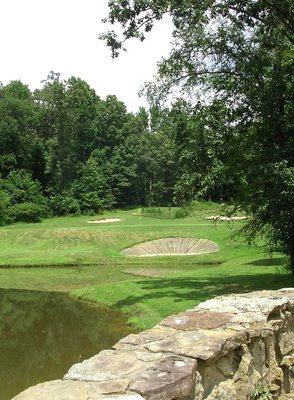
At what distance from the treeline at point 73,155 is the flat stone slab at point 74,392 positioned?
48013mm

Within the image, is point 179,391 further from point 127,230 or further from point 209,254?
point 127,230

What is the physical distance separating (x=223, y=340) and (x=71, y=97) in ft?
233

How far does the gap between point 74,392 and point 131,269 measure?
27.8 metres

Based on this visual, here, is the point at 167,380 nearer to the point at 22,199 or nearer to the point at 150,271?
the point at 150,271

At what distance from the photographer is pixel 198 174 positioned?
65.7ft

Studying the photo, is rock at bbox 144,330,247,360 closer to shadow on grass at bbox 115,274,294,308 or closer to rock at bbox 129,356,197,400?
rock at bbox 129,356,197,400

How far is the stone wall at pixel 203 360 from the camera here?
14.3 feet

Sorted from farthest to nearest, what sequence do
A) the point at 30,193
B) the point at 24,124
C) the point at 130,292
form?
1. the point at 24,124
2. the point at 30,193
3. the point at 130,292

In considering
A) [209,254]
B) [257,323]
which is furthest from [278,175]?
[209,254]

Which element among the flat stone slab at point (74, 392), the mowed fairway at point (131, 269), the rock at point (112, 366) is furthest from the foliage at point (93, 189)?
the flat stone slab at point (74, 392)

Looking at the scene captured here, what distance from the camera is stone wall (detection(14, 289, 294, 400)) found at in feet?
14.3

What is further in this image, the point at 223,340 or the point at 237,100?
the point at 237,100

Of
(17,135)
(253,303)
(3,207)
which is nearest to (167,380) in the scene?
(253,303)

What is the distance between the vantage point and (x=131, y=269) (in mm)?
31953
